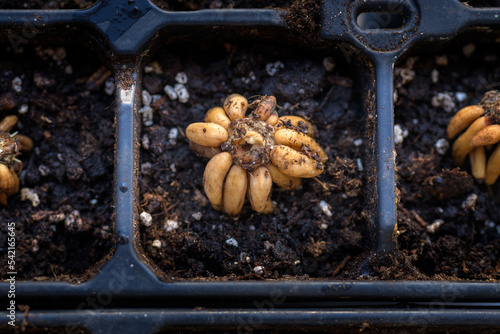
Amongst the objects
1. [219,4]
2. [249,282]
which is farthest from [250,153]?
[219,4]

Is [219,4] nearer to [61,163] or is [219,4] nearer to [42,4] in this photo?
[42,4]

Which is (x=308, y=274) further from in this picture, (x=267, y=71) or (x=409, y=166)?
(x=267, y=71)

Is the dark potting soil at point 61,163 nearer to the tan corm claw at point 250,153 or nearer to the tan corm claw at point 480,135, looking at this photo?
the tan corm claw at point 250,153

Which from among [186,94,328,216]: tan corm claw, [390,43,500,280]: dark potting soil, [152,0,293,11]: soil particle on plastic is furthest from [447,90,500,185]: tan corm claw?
[152,0,293,11]: soil particle on plastic

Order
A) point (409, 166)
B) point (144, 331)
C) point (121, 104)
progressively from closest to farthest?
point (144, 331)
point (121, 104)
point (409, 166)

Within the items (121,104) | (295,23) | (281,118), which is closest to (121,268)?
(121,104)

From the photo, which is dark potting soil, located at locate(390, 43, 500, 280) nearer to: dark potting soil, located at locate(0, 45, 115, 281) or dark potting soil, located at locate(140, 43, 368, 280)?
dark potting soil, located at locate(140, 43, 368, 280)
